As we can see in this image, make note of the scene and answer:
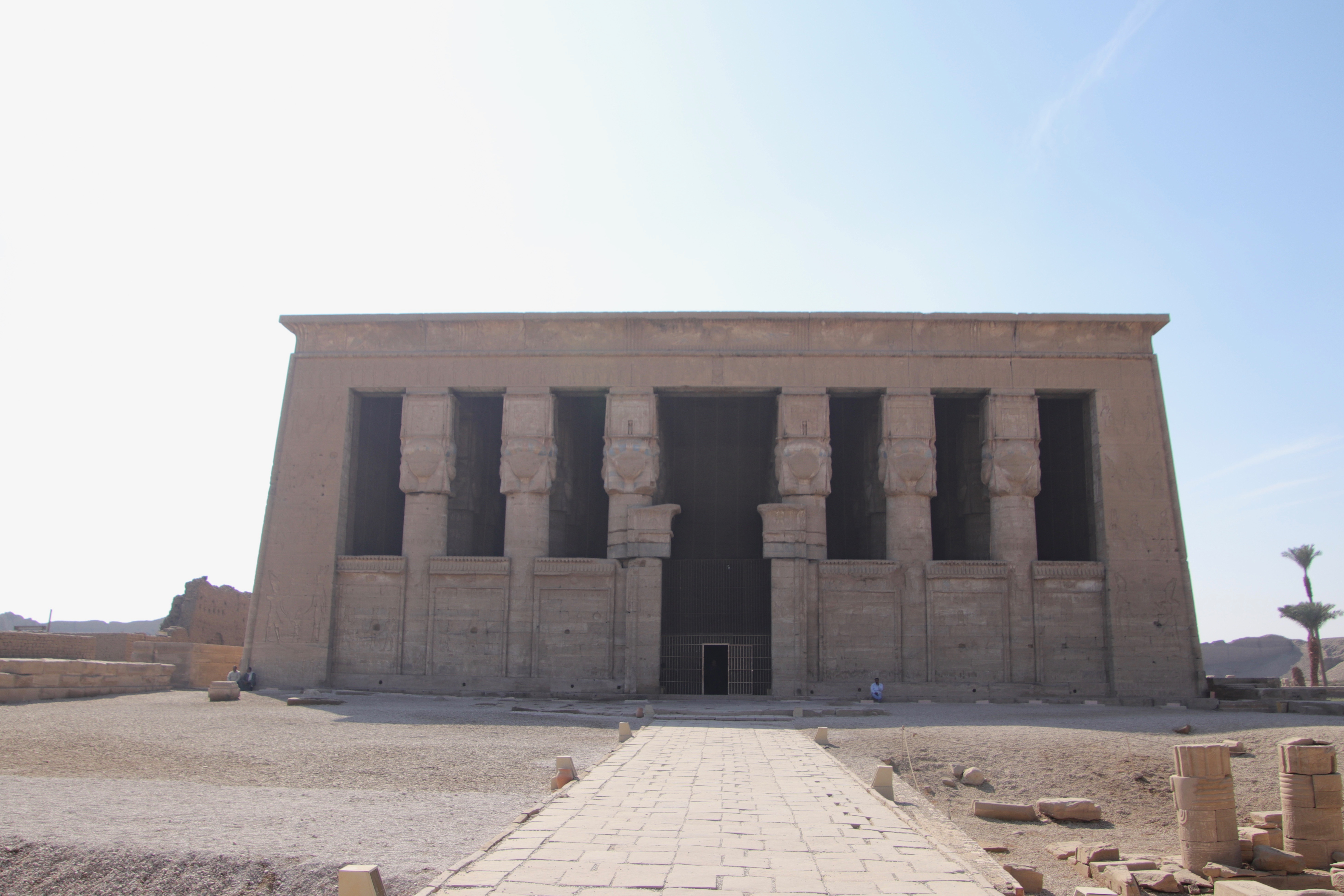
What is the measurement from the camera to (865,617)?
20.8 metres

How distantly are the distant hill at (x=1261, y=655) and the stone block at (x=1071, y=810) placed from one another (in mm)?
43390

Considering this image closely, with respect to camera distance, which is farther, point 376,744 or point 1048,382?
point 1048,382

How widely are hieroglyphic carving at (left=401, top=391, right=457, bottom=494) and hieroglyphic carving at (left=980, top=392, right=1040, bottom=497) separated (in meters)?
13.0

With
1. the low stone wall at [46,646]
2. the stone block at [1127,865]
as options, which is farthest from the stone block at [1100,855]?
the low stone wall at [46,646]

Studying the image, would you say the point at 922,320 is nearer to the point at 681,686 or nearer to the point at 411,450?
the point at 681,686

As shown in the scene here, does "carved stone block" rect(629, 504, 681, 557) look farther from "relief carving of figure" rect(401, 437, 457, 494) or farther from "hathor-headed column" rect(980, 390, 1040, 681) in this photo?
"hathor-headed column" rect(980, 390, 1040, 681)

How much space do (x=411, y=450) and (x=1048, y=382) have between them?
51.2ft

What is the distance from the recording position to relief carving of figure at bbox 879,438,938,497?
2130 cm

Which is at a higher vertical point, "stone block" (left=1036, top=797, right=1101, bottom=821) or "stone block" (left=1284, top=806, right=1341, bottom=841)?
"stone block" (left=1284, top=806, right=1341, bottom=841)

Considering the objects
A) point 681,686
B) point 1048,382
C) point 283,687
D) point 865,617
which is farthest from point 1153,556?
point 283,687

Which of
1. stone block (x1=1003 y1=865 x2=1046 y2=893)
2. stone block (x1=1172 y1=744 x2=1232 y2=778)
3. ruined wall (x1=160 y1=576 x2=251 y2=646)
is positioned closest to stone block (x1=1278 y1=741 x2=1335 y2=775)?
stone block (x1=1172 y1=744 x2=1232 y2=778)

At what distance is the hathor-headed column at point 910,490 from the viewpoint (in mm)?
20812

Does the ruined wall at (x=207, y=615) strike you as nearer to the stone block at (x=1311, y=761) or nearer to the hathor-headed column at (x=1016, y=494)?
the hathor-headed column at (x=1016, y=494)

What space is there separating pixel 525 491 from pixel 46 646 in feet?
38.0
